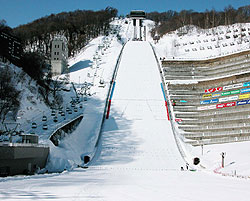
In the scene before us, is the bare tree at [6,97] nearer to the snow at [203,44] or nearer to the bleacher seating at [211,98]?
the bleacher seating at [211,98]

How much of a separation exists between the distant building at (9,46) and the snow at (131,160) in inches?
309

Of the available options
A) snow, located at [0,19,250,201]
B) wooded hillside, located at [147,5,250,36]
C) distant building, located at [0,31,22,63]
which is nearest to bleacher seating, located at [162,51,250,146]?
snow, located at [0,19,250,201]

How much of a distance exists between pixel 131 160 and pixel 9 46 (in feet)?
49.9

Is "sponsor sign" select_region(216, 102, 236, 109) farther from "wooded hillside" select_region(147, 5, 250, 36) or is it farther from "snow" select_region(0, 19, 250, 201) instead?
"wooded hillside" select_region(147, 5, 250, 36)

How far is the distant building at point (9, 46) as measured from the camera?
24828mm

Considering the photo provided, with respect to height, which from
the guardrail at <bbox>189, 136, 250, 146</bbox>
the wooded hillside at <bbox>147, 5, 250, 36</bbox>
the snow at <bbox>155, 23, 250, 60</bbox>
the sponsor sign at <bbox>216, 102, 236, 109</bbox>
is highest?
the wooded hillside at <bbox>147, 5, 250, 36</bbox>

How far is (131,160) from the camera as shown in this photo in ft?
57.3

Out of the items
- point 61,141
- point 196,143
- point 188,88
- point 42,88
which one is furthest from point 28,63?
point 196,143

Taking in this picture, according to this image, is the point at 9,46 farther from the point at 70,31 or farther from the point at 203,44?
the point at 70,31

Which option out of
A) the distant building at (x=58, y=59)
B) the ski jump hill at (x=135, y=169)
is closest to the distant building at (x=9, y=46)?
the ski jump hill at (x=135, y=169)

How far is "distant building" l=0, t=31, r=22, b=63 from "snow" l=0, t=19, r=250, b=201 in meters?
7.85

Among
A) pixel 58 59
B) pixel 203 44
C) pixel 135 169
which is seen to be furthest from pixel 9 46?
pixel 203 44

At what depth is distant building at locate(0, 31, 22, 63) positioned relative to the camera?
24.8 meters

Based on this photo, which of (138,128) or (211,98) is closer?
(138,128)
